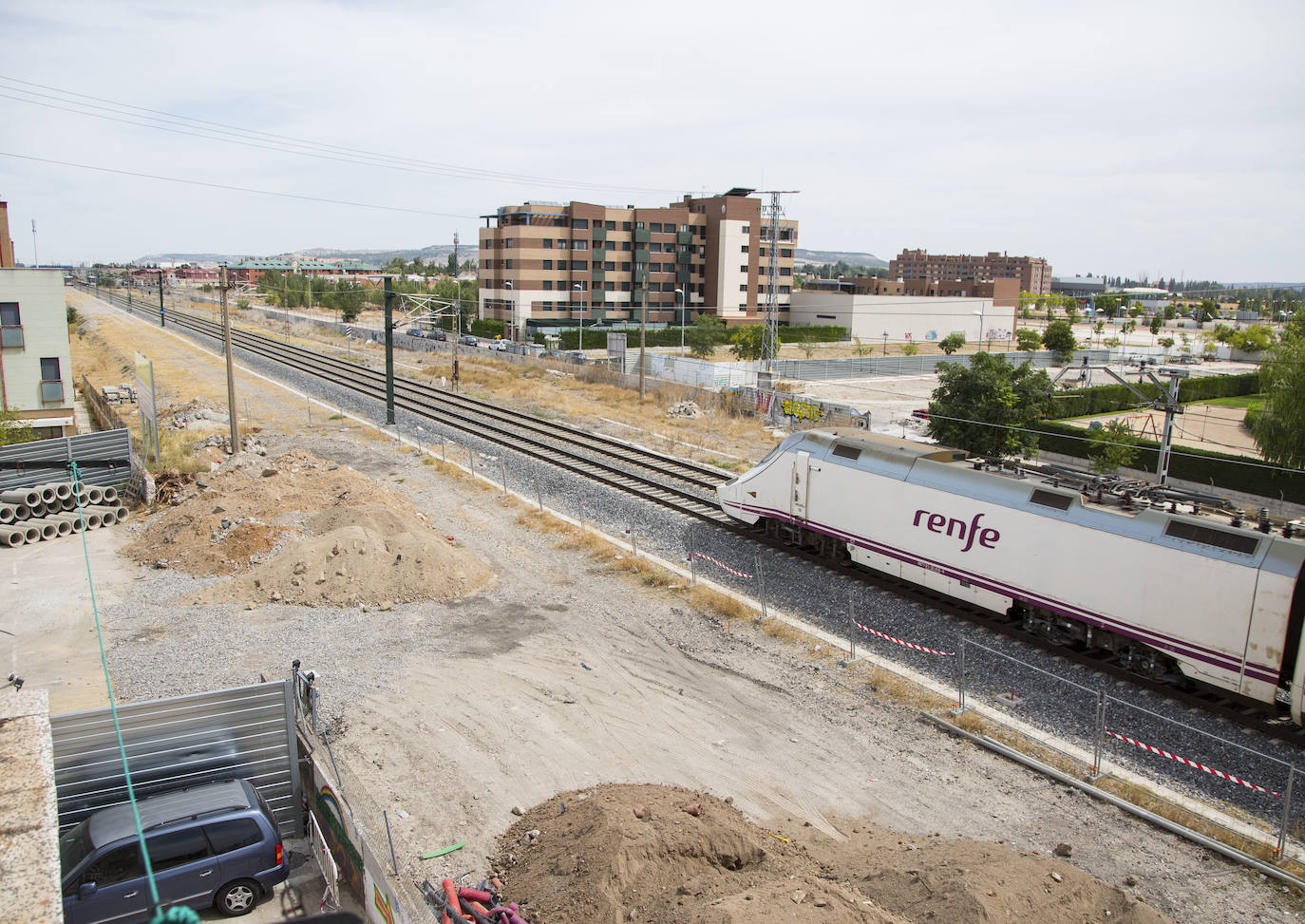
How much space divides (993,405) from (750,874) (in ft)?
96.3

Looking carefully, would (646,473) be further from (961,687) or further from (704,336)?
(704,336)

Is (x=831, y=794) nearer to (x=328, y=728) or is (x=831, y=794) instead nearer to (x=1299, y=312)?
(x=328, y=728)

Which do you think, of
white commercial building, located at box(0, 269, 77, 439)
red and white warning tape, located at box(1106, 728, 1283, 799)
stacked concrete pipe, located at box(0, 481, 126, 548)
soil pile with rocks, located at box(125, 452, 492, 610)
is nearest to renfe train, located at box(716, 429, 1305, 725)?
red and white warning tape, located at box(1106, 728, 1283, 799)

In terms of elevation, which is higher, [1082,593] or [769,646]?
[1082,593]

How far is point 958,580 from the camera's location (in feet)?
57.6

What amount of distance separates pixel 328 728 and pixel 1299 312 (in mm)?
57633

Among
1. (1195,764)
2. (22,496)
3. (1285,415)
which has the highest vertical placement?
(1285,415)

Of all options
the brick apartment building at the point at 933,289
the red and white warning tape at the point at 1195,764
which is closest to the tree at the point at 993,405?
the red and white warning tape at the point at 1195,764

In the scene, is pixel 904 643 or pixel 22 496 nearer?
pixel 904 643

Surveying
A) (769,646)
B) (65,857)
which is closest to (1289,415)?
(769,646)

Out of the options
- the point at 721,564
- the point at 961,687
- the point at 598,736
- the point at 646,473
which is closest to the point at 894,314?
the point at 646,473

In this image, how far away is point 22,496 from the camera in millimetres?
24000

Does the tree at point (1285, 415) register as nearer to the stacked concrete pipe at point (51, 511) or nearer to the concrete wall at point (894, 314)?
the stacked concrete pipe at point (51, 511)

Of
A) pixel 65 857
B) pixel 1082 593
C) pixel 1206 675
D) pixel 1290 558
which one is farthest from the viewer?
pixel 1082 593
